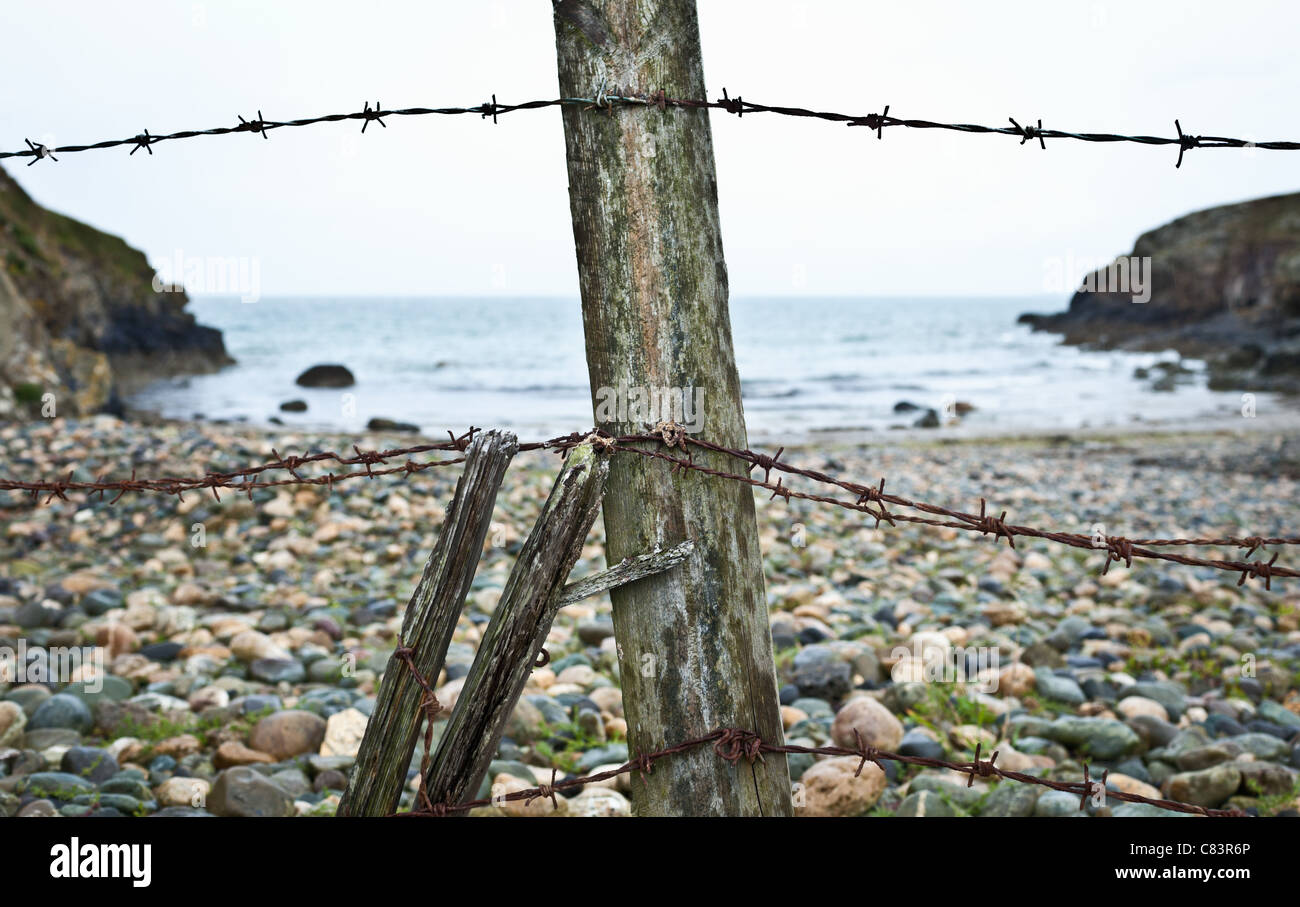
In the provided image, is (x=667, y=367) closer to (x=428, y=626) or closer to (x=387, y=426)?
(x=428, y=626)

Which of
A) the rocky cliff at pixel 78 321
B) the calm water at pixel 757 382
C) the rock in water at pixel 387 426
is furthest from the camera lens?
the calm water at pixel 757 382

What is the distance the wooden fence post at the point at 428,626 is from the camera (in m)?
1.95

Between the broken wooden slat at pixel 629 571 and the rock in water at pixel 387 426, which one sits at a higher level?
the rock in water at pixel 387 426

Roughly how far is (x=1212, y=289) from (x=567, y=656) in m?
47.0

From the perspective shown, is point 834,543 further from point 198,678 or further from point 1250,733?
point 198,678

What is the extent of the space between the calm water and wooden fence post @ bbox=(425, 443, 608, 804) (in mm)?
16204

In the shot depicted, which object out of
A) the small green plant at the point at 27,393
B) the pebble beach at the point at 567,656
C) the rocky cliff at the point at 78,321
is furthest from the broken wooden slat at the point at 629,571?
the small green plant at the point at 27,393

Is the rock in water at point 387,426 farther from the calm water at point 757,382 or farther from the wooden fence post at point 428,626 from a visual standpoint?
the wooden fence post at point 428,626

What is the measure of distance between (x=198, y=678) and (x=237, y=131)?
3.35m

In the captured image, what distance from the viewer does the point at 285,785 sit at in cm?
366

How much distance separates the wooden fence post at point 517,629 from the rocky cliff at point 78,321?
12.9 m

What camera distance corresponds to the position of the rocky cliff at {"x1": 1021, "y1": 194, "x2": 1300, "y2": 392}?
35.3 m
